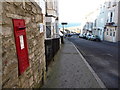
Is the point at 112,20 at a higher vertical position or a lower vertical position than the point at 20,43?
higher

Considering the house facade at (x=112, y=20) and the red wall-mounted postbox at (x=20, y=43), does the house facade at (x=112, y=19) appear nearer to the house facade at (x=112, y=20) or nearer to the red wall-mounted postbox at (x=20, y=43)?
the house facade at (x=112, y=20)

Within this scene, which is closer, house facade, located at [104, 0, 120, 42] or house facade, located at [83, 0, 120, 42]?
house facade, located at [83, 0, 120, 42]

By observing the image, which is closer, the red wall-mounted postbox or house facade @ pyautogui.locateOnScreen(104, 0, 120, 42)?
the red wall-mounted postbox

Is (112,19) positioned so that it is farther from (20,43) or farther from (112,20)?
(20,43)

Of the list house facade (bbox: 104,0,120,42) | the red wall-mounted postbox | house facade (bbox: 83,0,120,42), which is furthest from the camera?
house facade (bbox: 104,0,120,42)

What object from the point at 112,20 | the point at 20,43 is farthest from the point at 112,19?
the point at 20,43

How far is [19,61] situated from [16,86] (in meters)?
0.45

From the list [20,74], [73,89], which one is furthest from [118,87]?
[20,74]

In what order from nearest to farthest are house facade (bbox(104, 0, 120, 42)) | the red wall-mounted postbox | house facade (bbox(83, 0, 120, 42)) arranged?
the red wall-mounted postbox < house facade (bbox(83, 0, 120, 42)) < house facade (bbox(104, 0, 120, 42))

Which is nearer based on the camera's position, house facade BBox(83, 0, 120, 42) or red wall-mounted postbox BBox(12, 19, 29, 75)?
red wall-mounted postbox BBox(12, 19, 29, 75)

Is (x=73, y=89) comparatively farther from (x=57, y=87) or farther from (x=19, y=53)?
(x=19, y=53)

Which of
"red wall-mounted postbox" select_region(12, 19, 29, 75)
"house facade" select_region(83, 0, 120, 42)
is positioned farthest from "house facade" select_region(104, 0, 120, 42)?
"red wall-mounted postbox" select_region(12, 19, 29, 75)

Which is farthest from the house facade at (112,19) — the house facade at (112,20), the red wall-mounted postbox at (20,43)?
the red wall-mounted postbox at (20,43)

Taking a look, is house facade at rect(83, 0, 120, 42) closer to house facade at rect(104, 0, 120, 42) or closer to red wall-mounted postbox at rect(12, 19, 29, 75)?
house facade at rect(104, 0, 120, 42)
